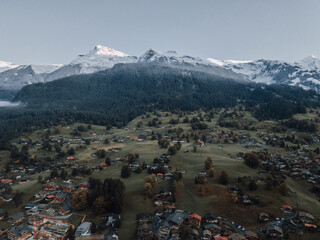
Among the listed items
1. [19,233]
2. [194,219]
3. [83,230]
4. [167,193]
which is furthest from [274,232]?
[19,233]

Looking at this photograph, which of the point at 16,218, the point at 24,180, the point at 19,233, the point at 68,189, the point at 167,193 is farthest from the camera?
the point at 24,180

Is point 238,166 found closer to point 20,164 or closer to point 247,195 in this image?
point 247,195

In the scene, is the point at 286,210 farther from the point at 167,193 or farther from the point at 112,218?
the point at 112,218

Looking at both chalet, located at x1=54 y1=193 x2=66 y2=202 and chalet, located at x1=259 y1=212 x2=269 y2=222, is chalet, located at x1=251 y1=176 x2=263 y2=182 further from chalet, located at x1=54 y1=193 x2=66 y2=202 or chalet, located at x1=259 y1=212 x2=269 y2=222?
chalet, located at x1=54 y1=193 x2=66 y2=202

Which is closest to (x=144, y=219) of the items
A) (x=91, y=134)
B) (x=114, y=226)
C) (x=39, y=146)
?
(x=114, y=226)

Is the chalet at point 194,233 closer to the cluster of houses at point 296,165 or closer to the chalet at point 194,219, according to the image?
the chalet at point 194,219

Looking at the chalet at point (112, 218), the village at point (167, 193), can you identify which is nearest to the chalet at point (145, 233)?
the village at point (167, 193)

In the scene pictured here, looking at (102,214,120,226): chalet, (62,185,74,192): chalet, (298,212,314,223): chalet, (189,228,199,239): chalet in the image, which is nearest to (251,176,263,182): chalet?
(298,212,314,223): chalet
